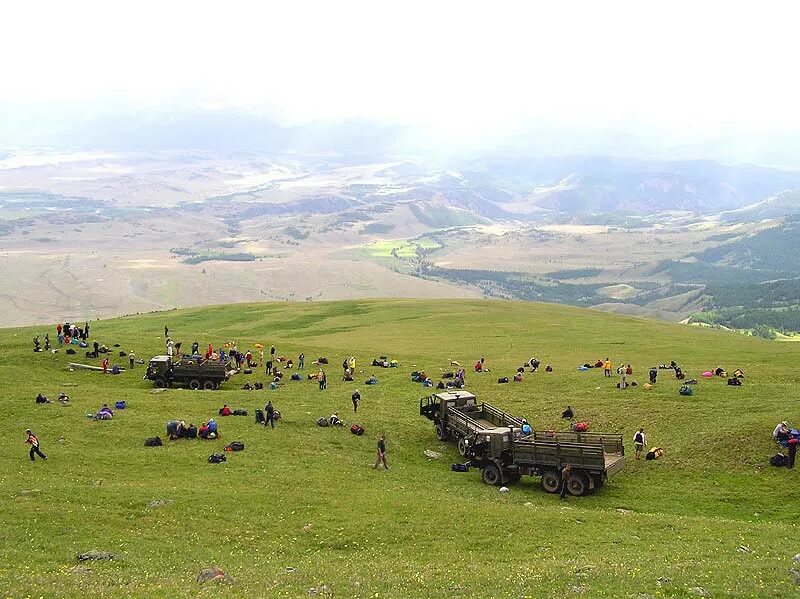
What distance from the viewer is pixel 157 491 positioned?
31.8 m

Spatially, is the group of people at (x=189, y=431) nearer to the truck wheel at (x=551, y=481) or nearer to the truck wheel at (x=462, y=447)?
the truck wheel at (x=462, y=447)

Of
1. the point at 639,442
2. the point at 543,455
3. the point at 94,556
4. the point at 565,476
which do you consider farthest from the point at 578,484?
the point at 94,556

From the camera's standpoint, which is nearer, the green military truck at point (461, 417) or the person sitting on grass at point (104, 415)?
the green military truck at point (461, 417)

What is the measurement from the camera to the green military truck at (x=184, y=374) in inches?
2320

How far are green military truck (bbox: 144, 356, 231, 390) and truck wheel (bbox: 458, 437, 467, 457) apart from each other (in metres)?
27.5

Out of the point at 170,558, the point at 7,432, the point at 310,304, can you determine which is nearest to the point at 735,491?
the point at 170,558

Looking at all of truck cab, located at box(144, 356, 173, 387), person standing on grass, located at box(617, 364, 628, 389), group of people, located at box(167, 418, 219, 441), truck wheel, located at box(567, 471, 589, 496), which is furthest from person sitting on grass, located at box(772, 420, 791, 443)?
Answer: truck cab, located at box(144, 356, 173, 387)

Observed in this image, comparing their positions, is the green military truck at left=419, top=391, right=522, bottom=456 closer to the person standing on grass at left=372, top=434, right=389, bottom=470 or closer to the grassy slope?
the grassy slope

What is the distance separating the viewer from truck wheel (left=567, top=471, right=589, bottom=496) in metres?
34.4

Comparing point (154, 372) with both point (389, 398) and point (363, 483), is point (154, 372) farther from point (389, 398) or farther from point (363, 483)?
point (363, 483)

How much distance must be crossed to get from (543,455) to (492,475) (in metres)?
3.32

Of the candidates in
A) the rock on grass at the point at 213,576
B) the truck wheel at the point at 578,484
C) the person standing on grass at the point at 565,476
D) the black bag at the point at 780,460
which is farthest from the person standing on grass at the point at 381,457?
the black bag at the point at 780,460

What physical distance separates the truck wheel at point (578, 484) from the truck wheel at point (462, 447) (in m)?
7.63

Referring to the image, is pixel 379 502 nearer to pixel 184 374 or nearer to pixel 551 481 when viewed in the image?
pixel 551 481
